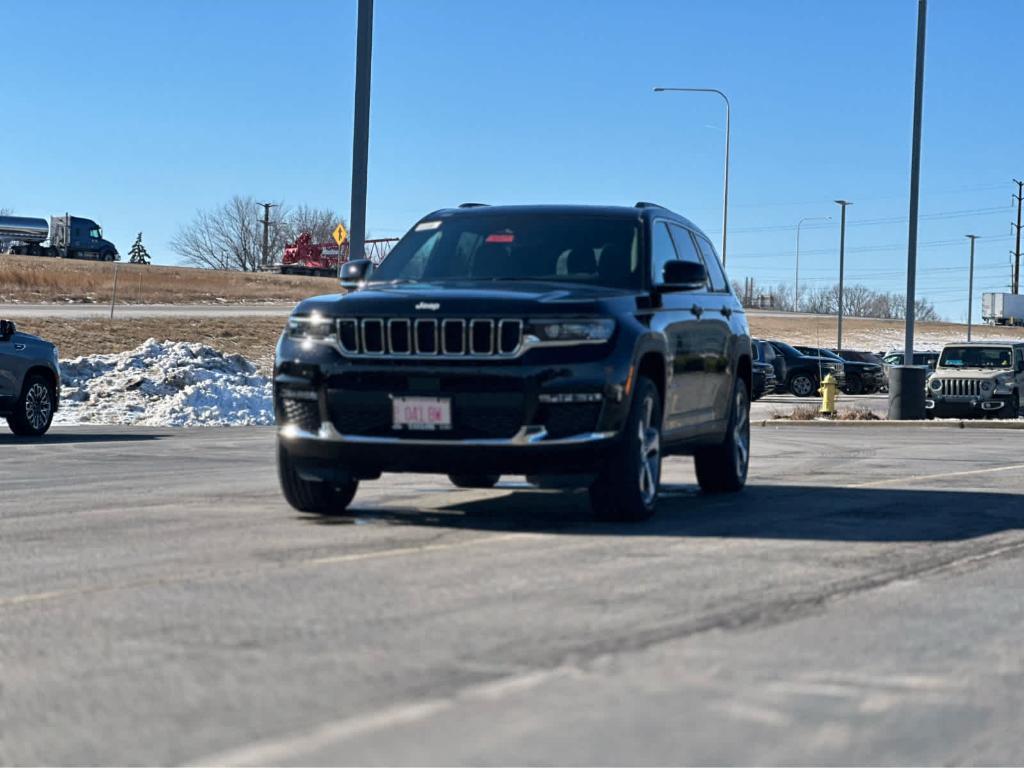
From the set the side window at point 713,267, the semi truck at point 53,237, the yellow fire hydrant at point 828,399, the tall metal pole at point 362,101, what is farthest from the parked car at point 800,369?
the semi truck at point 53,237

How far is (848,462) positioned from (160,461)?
6.71 meters

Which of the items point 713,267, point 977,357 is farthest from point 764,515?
point 977,357

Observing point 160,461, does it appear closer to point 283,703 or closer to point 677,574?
point 677,574

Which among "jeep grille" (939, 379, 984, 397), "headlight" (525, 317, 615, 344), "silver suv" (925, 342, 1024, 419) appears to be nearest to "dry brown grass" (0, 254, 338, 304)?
"silver suv" (925, 342, 1024, 419)

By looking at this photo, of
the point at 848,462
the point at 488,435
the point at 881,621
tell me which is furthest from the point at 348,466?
the point at 848,462

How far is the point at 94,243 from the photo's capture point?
92.4 metres

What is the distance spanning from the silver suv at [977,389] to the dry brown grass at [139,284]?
127 feet

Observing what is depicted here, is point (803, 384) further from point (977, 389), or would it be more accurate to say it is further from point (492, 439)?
point (492, 439)

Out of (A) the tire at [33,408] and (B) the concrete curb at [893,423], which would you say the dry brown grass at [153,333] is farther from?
(A) the tire at [33,408]

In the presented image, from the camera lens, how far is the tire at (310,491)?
378 inches

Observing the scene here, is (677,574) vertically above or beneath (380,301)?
beneath

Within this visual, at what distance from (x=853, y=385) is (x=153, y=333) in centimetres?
2135

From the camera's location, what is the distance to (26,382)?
1995cm

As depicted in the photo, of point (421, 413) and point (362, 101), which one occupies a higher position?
point (362, 101)
